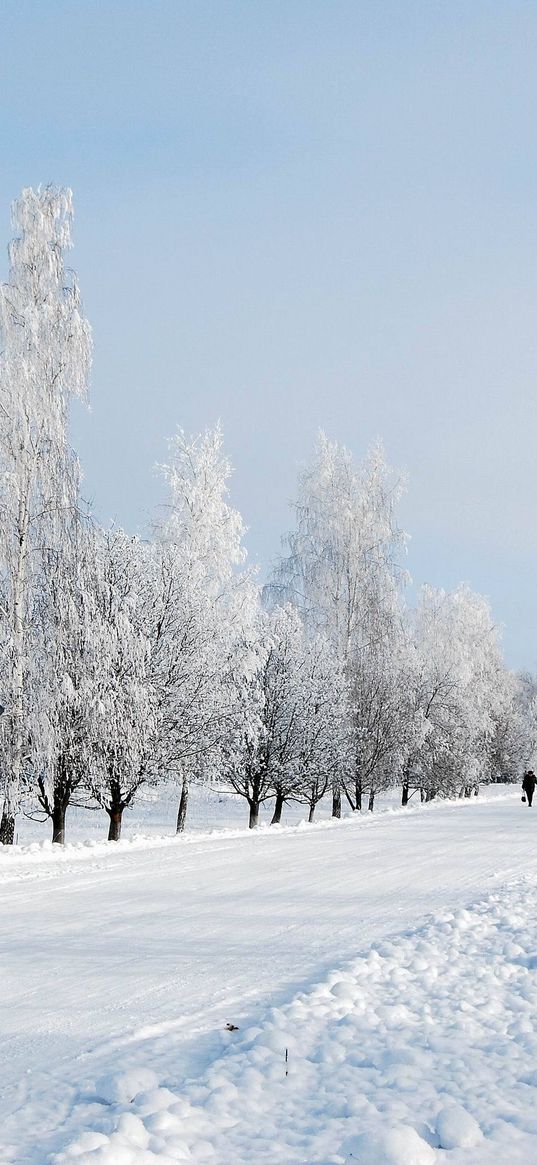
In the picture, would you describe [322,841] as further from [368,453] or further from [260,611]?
[368,453]

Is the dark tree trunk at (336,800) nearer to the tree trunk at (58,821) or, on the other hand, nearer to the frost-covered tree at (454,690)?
the frost-covered tree at (454,690)

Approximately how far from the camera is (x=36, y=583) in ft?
58.3

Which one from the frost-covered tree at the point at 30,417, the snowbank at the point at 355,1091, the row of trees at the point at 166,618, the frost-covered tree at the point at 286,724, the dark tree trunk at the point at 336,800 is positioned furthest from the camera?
the dark tree trunk at the point at 336,800

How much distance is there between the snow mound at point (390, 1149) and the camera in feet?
10.8

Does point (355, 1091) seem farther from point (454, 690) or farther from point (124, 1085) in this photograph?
point (454, 690)

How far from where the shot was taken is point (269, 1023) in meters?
4.93

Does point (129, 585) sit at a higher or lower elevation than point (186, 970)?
higher

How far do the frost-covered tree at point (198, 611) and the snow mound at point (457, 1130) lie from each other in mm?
15890

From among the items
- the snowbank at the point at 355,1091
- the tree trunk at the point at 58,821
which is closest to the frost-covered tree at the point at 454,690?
the tree trunk at the point at 58,821

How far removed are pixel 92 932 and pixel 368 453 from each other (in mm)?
27643

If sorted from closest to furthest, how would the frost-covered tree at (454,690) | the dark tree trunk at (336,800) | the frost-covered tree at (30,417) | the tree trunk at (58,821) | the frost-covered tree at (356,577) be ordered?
1. the frost-covered tree at (30,417)
2. the tree trunk at (58,821)
3. the dark tree trunk at (336,800)
4. the frost-covered tree at (356,577)
5. the frost-covered tree at (454,690)

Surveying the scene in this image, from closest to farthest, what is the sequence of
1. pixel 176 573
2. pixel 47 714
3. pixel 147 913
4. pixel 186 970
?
pixel 186 970 < pixel 147 913 < pixel 47 714 < pixel 176 573

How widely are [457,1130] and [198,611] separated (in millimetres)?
17692

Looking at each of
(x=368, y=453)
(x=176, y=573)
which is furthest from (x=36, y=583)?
(x=368, y=453)
